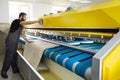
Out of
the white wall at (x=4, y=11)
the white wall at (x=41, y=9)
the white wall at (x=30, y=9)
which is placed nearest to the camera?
the white wall at (x=4, y=11)

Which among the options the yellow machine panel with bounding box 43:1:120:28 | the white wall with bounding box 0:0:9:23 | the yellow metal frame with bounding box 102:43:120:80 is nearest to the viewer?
the yellow metal frame with bounding box 102:43:120:80

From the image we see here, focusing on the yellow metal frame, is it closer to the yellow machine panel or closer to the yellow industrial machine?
the yellow industrial machine

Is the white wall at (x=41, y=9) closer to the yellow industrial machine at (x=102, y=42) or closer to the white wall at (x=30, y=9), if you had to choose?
the white wall at (x=30, y=9)

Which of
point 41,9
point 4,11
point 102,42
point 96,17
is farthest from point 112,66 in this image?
point 41,9

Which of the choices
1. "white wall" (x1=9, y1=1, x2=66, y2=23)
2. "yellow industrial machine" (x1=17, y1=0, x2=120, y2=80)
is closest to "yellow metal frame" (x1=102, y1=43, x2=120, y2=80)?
"yellow industrial machine" (x1=17, y1=0, x2=120, y2=80)

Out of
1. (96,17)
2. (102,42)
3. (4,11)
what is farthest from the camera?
(4,11)

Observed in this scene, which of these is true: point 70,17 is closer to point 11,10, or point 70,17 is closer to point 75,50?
point 75,50

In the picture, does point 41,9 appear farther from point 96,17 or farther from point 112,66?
point 112,66

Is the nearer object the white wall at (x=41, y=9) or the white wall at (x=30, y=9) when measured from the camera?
the white wall at (x=30, y=9)

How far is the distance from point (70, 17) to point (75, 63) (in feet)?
2.23

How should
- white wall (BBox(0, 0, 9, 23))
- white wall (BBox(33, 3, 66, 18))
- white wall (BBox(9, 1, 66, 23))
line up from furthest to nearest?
white wall (BBox(33, 3, 66, 18)) < white wall (BBox(9, 1, 66, 23)) < white wall (BBox(0, 0, 9, 23))

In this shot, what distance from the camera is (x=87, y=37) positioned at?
2.22m

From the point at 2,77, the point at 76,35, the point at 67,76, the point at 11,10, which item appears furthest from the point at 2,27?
the point at 67,76

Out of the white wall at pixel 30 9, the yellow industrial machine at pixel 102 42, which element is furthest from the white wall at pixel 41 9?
the yellow industrial machine at pixel 102 42
